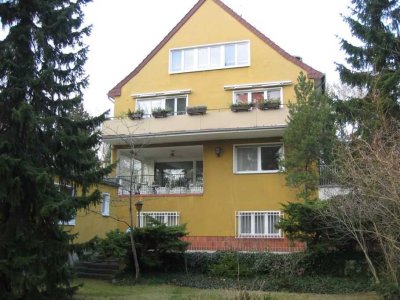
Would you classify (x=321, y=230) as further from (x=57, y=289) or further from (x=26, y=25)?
(x=26, y=25)

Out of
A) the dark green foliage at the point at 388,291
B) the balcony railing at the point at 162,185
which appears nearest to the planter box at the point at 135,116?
the balcony railing at the point at 162,185

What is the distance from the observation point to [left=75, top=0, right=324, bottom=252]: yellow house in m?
24.2

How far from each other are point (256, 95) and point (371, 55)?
23.2 ft

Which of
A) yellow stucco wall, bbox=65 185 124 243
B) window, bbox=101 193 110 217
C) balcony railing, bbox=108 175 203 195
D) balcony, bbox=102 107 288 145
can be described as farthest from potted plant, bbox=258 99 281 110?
window, bbox=101 193 110 217

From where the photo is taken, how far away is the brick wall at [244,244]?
2027 centimetres

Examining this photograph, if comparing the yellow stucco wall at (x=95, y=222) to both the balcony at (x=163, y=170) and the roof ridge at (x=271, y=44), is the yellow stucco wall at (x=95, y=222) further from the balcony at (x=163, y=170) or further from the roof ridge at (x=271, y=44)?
the roof ridge at (x=271, y=44)

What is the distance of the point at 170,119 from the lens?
2552 centimetres

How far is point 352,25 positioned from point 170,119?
378 inches

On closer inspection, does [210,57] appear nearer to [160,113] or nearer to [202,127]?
[160,113]

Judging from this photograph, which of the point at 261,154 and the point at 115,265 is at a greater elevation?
the point at 261,154

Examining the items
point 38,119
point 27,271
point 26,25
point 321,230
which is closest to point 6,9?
point 26,25

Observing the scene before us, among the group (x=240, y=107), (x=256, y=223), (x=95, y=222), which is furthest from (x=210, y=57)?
(x=95, y=222)

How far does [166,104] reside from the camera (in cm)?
2756

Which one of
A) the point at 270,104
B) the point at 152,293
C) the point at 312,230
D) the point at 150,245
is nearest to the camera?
the point at 152,293
